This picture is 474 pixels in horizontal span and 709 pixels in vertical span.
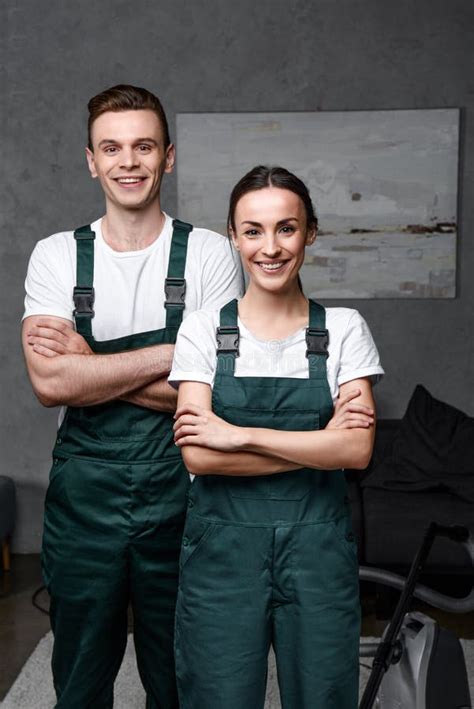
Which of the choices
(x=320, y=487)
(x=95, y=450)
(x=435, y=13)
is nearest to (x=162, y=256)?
(x=95, y=450)

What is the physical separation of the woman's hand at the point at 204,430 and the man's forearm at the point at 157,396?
0.24 m

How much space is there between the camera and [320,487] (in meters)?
1.78

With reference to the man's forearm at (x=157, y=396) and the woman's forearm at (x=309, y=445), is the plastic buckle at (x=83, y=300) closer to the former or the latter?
the man's forearm at (x=157, y=396)

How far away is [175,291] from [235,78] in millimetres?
2759

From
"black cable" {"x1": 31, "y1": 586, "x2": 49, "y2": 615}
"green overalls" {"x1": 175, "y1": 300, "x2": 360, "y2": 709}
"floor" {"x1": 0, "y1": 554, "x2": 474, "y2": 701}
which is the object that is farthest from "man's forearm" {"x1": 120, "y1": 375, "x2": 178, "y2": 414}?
"black cable" {"x1": 31, "y1": 586, "x2": 49, "y2": 615}

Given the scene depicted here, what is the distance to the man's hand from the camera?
2025 millimetres

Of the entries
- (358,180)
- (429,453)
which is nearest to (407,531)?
(429,453)

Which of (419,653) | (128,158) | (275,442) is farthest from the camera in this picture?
(419,653)

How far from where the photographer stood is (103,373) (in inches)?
78.0

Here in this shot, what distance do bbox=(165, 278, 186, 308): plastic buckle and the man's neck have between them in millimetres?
112

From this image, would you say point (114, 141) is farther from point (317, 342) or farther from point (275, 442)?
point (275, 442)

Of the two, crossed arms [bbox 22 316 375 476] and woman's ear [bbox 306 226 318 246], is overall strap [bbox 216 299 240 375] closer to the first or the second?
crossed arms [bbox 22 316 375 476]

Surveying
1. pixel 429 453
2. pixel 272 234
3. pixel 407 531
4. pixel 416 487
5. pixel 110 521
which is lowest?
pixel 407 531

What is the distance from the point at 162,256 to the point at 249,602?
2.59ft
